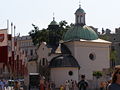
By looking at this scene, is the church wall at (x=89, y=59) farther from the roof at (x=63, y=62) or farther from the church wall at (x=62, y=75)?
the church wall at (x=62, y=75)

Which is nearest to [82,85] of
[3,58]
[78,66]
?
[3,58]

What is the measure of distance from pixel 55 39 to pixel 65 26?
6941 mm

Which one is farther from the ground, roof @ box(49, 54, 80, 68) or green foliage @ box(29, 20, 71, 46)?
green foliage @ box(29, 20, 71, 46)

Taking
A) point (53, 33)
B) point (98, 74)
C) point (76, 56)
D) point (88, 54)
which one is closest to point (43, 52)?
point (76, 56)

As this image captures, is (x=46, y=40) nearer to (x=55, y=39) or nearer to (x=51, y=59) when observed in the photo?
(x=55, y=39)

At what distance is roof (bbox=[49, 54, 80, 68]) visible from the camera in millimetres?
62844

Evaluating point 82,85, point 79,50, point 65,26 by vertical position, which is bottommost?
point 82,85

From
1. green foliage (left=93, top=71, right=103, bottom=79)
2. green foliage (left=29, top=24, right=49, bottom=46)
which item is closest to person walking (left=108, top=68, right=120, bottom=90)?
green foliage (left=93, top=71, right=103, bottom=79)

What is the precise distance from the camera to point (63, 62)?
62.8 m

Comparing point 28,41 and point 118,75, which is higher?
point 28,41

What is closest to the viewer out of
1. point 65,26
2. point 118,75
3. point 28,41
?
point 118,75

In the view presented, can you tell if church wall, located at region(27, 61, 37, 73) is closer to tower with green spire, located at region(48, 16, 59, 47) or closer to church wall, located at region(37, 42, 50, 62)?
church wall, located at region(37, 42, 50, 62)

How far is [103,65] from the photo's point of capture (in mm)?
68000

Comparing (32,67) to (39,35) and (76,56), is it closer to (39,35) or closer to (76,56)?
(39,35)
